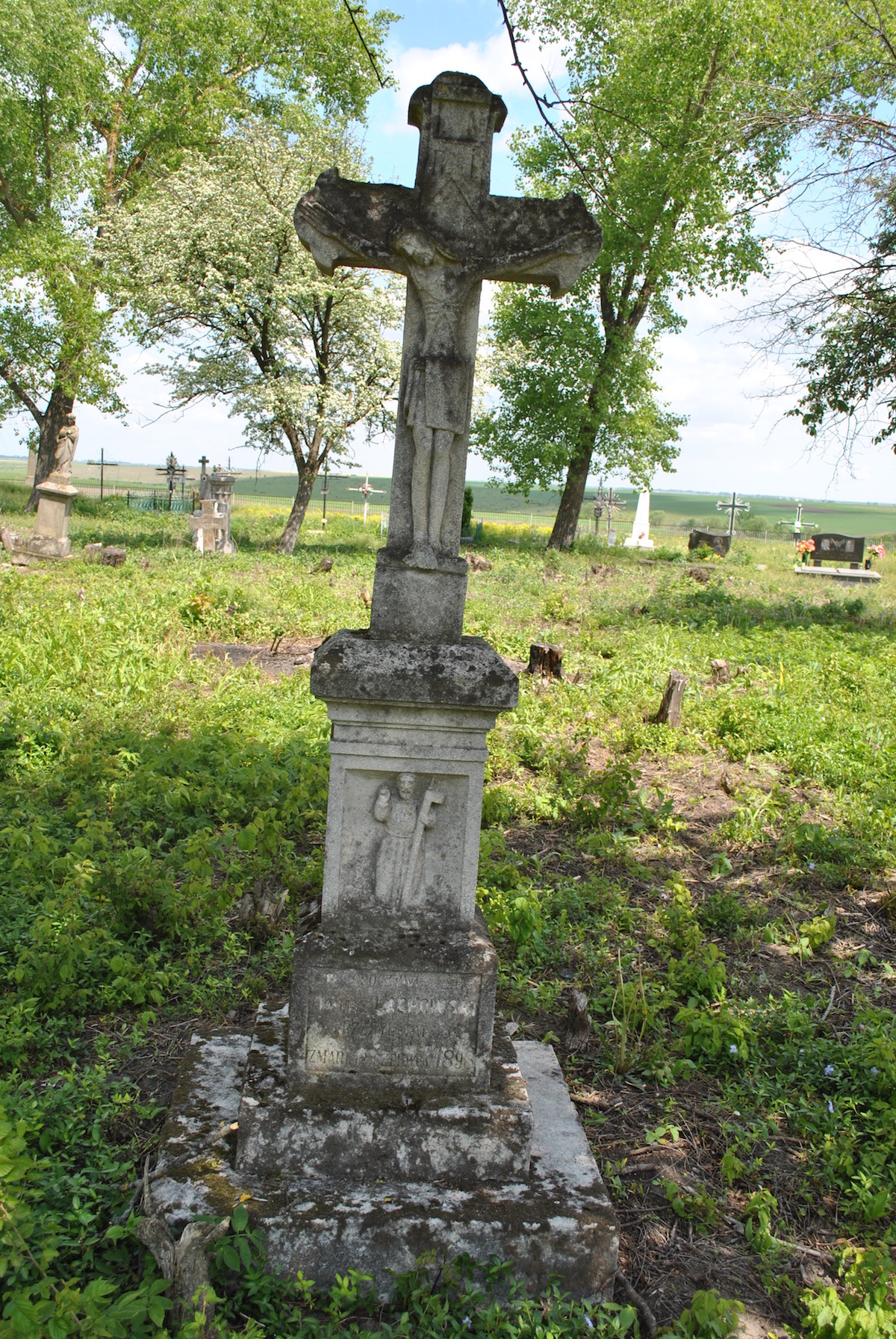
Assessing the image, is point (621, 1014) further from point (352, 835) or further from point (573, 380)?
point (573, 380)

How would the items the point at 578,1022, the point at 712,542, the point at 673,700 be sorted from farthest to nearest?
the point at 712,542 → the point at 673,700 → the point at 578,1022

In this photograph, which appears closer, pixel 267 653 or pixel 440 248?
pixel 440 248

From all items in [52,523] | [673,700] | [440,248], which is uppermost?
[440,248]

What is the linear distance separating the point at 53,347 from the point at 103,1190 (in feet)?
70.7

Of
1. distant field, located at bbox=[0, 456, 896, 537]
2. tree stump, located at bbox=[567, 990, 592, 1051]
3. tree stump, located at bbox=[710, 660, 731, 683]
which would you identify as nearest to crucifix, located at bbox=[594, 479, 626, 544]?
distant field, located at bbox=[0, 456, 896, 537]

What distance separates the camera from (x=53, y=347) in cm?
2134

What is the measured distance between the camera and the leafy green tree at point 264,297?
60.7ft

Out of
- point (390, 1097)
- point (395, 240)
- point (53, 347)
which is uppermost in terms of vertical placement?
point (53, 347)

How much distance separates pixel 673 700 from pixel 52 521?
39.8 feet

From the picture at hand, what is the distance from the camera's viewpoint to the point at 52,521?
646 inches

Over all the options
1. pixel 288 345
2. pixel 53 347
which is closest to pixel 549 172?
pixel 288 345

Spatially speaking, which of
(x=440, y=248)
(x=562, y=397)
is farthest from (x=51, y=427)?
(x=440, y=248)

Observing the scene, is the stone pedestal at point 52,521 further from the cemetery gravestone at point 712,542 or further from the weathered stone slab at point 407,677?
the cemetery gravestone at point 712,542

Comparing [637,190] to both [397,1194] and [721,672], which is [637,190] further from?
[397,1194]
